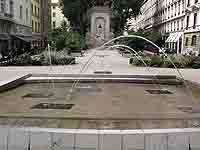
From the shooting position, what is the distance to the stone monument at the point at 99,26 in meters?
40.0

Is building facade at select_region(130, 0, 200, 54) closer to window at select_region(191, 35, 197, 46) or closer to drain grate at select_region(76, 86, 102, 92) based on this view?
window at select_region(191, 35, 197, 46)

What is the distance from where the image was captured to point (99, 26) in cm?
4078

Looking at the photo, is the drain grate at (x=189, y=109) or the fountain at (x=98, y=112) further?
the drain grate at (x=189, y=109)

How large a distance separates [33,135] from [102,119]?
146cm

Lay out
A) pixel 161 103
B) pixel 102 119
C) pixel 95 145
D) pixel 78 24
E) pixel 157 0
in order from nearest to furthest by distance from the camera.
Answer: pixel 95 145 → pixel 102 119 → pixel 161 103 → pixel 78 24 → pixel 157 0

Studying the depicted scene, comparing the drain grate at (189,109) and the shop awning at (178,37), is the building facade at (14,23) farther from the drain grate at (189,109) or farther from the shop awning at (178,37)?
the drain grate at (189,109)

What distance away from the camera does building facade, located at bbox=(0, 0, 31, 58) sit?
1363 inches

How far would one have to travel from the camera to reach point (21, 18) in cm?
4306

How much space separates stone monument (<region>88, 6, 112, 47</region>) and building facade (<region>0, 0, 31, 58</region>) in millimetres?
8614

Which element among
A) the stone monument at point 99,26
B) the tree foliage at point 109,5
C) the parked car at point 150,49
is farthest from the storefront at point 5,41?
the parked car at point 150,49

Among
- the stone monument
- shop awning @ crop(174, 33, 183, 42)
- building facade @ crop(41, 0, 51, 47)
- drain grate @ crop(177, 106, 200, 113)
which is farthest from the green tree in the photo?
drain grate @ crop(177, 106, 200, 113)

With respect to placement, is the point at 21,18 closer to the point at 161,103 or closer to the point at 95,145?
the point at 161,103

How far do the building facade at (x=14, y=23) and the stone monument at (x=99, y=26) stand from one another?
28.3ft

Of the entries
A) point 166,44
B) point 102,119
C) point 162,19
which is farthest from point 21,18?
point 102,119
